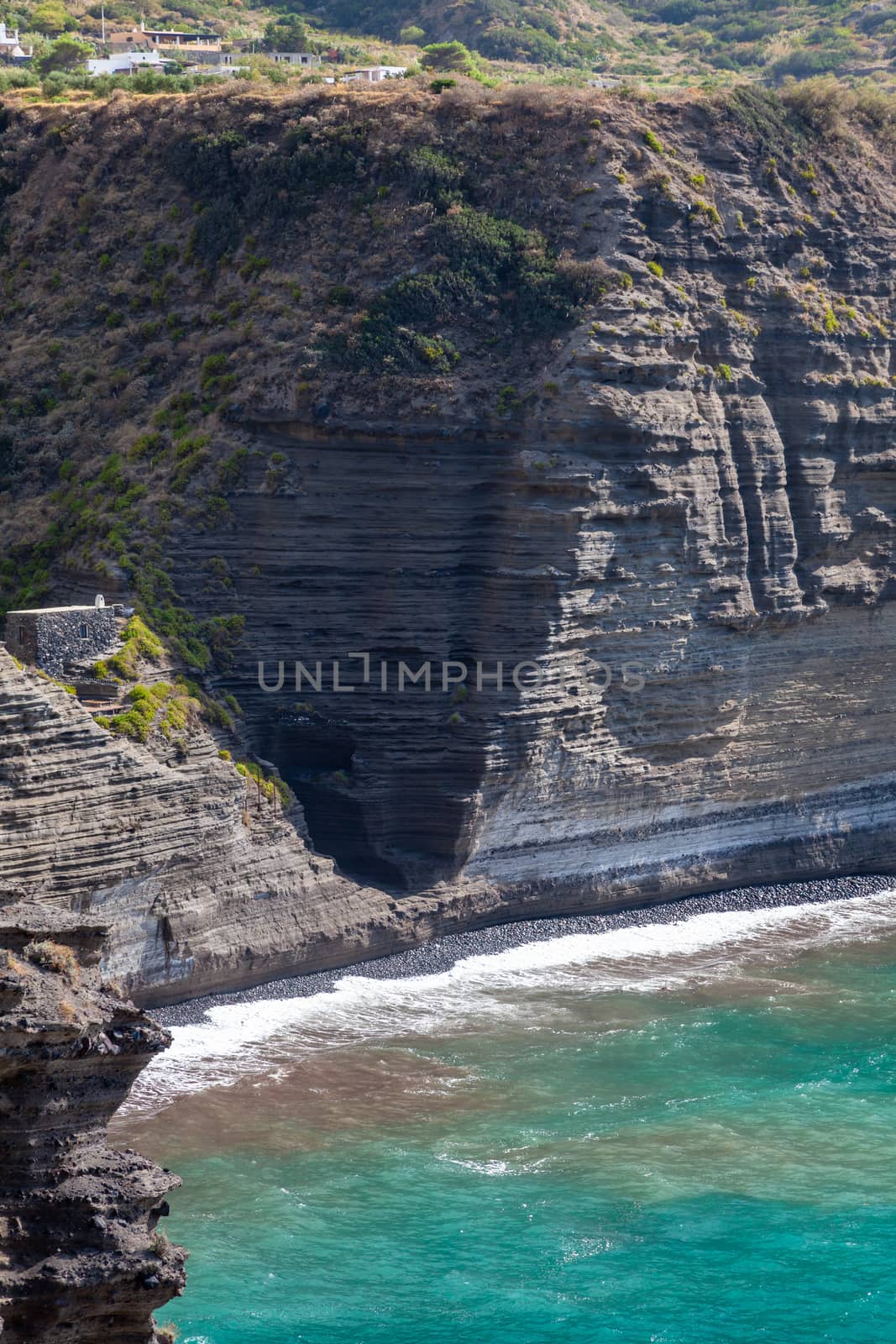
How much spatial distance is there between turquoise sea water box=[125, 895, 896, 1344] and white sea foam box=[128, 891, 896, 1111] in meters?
0.09

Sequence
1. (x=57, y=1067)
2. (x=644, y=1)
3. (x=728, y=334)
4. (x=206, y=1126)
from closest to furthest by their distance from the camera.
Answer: (x=57, y=1067), (x=206, y=1126), (x=728, y=334), (x=644, y=1)

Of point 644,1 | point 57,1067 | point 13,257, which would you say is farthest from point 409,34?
point 57,1067

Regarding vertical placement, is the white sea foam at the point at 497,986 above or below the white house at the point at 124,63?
below

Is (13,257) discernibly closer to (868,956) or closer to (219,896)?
(219,896)

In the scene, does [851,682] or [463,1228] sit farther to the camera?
[851,682]

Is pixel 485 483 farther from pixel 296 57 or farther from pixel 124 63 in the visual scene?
pixel 296 57

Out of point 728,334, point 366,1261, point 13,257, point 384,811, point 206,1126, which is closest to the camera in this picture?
point 366,1261

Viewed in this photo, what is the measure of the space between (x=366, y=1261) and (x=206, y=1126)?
5.88 metres

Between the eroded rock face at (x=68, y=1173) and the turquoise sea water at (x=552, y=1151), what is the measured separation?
6795 mm

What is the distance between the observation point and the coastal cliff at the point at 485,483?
4528cm

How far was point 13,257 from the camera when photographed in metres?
53.9

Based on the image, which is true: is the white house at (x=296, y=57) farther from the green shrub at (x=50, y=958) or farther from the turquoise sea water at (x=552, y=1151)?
the green shrub at (x=50, y=958)

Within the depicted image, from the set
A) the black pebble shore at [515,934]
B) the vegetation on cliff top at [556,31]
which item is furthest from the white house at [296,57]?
the black pebble shore at [515,934]

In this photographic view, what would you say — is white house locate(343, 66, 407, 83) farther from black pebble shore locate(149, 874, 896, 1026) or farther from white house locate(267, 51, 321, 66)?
black pebble shore locate(149, 874, 896, 1026)
